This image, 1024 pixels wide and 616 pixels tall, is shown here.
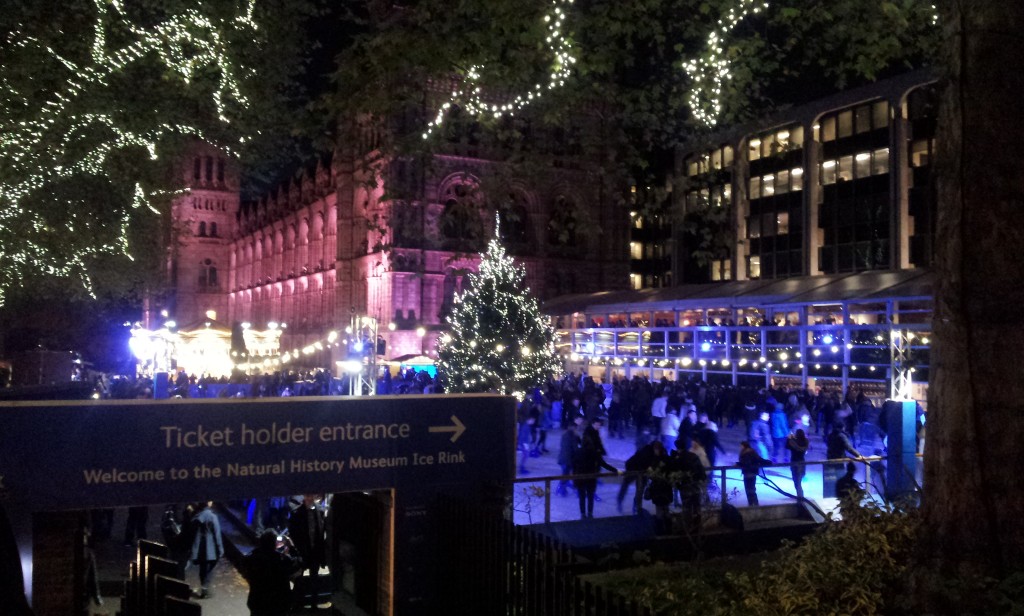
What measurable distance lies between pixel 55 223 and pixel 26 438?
1477 centimetres

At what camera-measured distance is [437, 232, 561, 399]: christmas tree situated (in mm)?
28000

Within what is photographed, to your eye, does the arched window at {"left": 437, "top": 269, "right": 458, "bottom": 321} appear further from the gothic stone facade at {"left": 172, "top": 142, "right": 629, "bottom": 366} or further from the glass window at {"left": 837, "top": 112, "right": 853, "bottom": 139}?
the glass window at {"left": 837, "top": 112, "right": 853, "bottom": 139}

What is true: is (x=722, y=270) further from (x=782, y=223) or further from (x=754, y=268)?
(x=782, y=223)

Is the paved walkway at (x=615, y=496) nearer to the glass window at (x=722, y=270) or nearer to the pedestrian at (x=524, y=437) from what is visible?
the pedestrian at (x=524, y=437)

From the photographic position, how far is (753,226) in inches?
2062

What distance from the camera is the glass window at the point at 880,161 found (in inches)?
1681

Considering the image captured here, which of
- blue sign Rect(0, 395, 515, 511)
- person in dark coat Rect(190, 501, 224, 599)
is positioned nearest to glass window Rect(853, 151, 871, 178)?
person in dark coat Rect(190, 501, 224, 599)

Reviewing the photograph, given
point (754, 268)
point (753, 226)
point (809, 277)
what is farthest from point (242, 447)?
point (753, 226)

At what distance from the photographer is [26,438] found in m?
4.65

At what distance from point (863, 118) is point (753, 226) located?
10249 mm

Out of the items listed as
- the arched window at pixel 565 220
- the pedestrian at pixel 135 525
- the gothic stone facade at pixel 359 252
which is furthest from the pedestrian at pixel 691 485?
the gothic stone facade at pixel 359 252

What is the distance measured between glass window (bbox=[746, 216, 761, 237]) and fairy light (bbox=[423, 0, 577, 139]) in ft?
149

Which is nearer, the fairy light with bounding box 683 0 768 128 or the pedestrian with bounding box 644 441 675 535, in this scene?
the fairy light with bounding box 683 0 768 128

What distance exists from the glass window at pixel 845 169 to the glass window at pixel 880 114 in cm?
238
